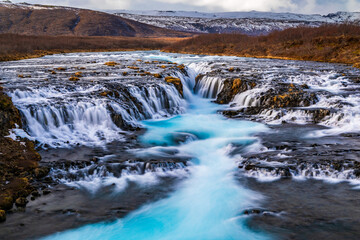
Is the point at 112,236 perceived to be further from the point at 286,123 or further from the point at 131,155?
the point at 286,123

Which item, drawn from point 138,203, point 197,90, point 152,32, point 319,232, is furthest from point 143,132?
point 152,32

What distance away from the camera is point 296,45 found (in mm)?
35406

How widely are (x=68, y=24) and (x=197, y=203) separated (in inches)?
4667

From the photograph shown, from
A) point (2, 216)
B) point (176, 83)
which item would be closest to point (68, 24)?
point (176, 83)

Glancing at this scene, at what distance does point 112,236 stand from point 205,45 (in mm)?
43373

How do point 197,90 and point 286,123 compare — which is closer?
point 286,123

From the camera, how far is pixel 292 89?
52.7 ft

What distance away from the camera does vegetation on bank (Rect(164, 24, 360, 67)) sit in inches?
1180

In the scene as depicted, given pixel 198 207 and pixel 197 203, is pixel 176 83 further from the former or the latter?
pixel 198 207

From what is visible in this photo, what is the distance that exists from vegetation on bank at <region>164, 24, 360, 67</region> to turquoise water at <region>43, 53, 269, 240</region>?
19.4m

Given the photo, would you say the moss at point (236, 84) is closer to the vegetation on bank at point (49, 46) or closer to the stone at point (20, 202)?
the stone at point (20, 202)

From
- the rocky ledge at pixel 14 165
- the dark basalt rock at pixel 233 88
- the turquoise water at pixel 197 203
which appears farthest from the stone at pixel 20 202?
the dark basalt rock at pixel 233 88

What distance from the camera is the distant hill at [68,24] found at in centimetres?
10406

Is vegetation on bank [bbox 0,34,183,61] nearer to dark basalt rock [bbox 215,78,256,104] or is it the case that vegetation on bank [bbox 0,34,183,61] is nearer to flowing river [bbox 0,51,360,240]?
flowing river [bbox 0,51,360,240]
